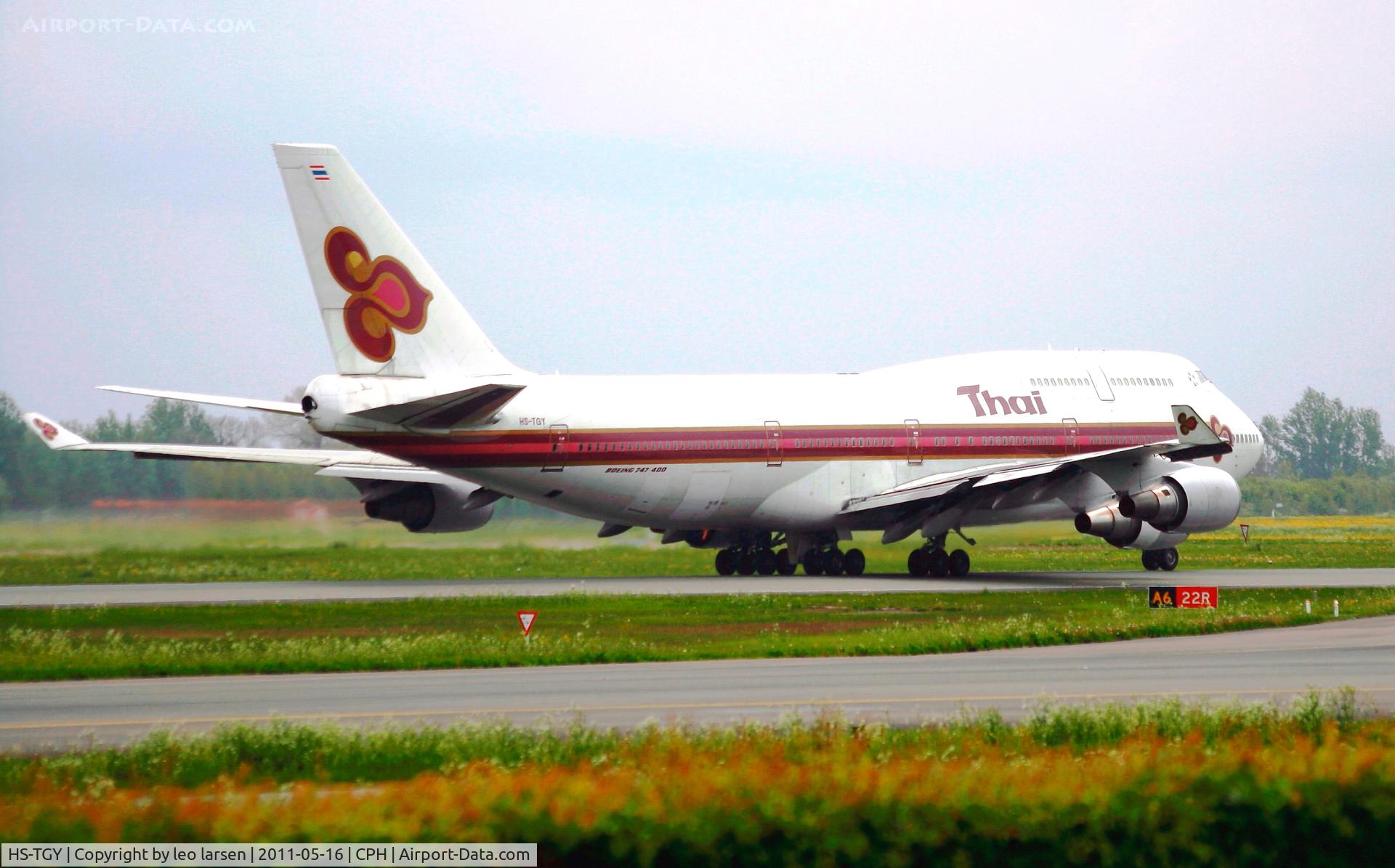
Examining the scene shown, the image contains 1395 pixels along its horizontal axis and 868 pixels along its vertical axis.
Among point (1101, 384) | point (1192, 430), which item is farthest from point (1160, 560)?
point (1192, 430)

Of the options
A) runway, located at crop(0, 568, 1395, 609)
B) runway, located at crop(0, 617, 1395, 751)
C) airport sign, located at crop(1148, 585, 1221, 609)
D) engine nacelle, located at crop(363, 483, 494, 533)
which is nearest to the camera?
runway, located at crop(0, 617, 1395, 751)

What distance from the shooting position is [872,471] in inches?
1715

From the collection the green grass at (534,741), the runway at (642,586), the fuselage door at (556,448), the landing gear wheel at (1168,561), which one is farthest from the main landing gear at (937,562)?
the green grass at (534,741)

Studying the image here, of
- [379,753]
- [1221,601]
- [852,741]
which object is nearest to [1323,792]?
[852,741]

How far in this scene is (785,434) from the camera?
4256 cm

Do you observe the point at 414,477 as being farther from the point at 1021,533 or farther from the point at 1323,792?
the point at 1323,792

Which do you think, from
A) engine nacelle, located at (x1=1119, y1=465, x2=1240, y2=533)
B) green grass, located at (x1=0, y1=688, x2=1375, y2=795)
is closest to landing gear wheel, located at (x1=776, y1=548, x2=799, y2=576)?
engine nacelle, located at (x1=1119, y1=465, x2=1240, y2=533)

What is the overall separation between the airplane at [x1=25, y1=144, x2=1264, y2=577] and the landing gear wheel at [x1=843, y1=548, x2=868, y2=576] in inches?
2.6

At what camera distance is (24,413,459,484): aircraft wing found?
41344mm

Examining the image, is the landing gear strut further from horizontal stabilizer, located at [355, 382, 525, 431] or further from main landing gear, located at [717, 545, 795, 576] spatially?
horizontal stabilizer, located at [355, 382, 525, 431]

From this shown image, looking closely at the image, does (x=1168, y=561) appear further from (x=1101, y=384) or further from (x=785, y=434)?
(x=785, y=434)

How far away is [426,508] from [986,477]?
15.8m

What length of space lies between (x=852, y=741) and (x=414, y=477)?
103ft

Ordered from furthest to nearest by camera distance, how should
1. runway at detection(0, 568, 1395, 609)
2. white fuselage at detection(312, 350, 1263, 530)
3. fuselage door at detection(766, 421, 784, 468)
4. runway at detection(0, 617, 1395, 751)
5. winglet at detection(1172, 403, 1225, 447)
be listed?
fuselage door at detection(766, 421, 784, 468)
white fuselage at detection(312, 350, 1263, 530)
winglet at detection(1172, 403, 1225, 447)
runway at detection(0, 568, 1395, 609)
runway at detection(0, 617, 1395, 751)
